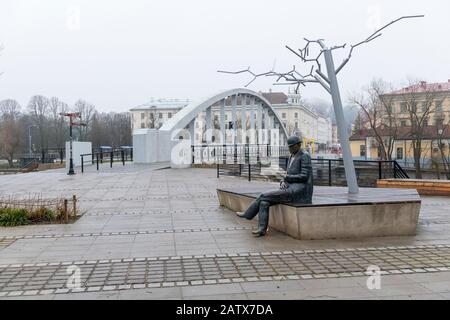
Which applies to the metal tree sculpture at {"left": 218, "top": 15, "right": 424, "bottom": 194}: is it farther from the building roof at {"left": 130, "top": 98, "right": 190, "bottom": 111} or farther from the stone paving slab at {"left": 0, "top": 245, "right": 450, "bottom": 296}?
the building roof at {"left": 130, "top": 98, "right": 190, "bottom": 111}

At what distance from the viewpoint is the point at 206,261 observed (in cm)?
596

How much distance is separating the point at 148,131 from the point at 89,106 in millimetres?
68154

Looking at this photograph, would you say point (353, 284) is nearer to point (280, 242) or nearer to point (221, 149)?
point (280, 242)

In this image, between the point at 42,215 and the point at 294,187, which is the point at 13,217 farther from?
the point at 294,187

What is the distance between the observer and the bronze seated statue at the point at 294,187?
7286 millimetres

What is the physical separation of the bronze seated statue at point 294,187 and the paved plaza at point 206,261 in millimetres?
384

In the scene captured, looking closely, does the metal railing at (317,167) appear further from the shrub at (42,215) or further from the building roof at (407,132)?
the building roof at (407,132)

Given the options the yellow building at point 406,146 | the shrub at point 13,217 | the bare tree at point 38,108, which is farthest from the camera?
the bare tree at point 38,108

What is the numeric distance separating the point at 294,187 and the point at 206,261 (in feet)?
6.82

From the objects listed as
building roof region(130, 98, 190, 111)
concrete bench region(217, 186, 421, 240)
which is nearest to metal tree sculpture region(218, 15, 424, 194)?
concrete bench region(217, 186, 421, 240)

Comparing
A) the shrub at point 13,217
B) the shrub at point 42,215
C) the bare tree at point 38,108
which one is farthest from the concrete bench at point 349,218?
the bare tree at point 38,108

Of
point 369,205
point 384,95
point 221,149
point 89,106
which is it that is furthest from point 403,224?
point 89,106

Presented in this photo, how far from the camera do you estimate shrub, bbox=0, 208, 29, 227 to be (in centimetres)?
896

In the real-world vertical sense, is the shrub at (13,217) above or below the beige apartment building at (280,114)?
below
